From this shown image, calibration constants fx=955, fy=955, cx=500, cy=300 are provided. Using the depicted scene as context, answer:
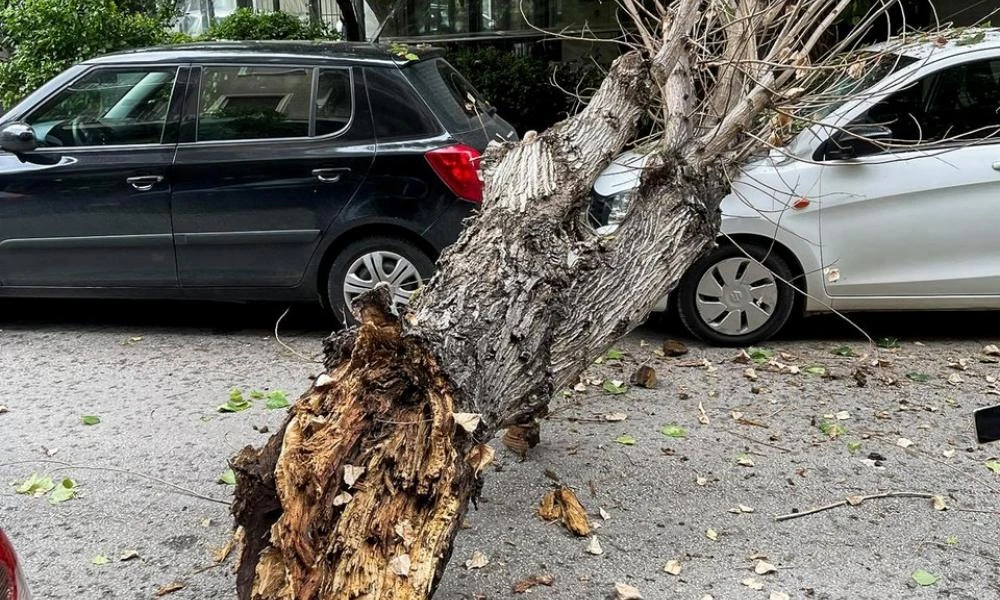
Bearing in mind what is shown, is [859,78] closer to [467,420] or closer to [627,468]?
[627,468]

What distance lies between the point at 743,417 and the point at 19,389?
4.07 metres

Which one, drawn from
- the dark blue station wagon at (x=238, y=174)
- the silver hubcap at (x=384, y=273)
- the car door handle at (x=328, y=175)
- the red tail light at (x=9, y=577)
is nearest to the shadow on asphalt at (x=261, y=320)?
the dark blue station wagon at (x=238, y=174)

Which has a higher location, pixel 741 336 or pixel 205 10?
pixel 205 10

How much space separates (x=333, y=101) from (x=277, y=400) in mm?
2028

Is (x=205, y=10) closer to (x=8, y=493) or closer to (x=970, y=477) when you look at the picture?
(x=8, y=493)

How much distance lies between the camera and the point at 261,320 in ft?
22.6

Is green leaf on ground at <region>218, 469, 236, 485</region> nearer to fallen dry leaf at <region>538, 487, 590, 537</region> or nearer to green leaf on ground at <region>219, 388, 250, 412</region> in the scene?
green leaf on ground at <region>219, 388, 250, 412</region>

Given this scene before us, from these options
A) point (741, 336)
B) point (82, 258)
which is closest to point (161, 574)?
point (82, 258)

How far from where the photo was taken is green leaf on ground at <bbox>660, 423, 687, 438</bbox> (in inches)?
190

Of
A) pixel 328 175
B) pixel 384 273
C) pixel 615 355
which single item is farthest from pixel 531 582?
pixel 328 175

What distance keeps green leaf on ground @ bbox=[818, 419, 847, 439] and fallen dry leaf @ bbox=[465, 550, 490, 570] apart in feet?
6.83

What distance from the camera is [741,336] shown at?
20.2 ft

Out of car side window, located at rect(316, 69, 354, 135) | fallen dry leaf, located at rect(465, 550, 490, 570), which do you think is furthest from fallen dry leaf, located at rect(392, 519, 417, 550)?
car side window, located at rect(316, 69, 354, 135)

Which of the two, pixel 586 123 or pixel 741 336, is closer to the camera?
pixel 586 123
